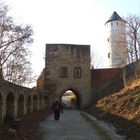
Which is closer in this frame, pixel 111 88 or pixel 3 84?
pixel 3 84

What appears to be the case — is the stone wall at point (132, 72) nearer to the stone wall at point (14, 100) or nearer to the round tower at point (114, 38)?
the stone wall at point (14, 100)

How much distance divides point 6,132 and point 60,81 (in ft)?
75.6

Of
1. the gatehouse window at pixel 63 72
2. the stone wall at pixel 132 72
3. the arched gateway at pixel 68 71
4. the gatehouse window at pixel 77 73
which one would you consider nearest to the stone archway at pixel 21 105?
the stone wall at pixel 132 72

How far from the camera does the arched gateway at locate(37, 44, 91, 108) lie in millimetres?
33469

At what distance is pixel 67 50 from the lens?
34.3m

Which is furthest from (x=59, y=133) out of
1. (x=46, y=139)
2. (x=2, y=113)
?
(x=2, y=113)

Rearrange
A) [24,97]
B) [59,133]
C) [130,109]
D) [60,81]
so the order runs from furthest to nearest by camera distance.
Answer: [60,81], [24,97], [130,109], [59,133]

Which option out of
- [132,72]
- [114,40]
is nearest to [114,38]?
[114,40]

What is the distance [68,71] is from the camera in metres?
33.8

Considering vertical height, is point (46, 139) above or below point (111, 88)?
below

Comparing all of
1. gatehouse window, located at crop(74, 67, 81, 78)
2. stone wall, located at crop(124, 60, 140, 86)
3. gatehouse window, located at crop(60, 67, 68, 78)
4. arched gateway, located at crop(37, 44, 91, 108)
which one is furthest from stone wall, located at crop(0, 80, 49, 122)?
gatehouse window, located at crop(74, 67, 81, 78)

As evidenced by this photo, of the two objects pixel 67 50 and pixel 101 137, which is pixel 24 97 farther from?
pixel 67 50

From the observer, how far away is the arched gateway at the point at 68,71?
3347 centimetres

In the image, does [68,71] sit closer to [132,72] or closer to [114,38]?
[132,72]
